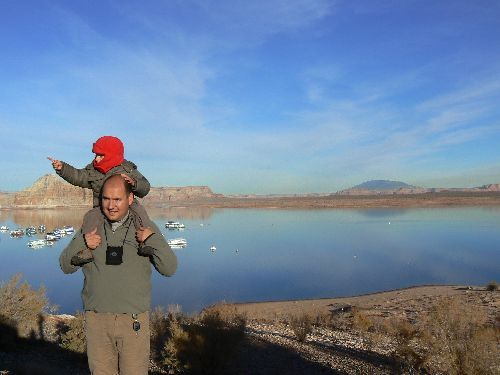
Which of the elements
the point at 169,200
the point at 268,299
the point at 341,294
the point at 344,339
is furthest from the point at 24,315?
the point at 169,200

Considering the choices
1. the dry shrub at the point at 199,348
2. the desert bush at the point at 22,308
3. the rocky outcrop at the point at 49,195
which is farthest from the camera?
the rocky outcrop at the point at 49,195

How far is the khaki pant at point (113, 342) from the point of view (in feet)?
7.73

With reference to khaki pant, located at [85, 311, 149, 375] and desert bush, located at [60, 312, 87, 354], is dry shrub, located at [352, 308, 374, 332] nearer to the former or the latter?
desert bush, located at [60, 312, 87, 354]

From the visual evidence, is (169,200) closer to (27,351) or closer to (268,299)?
(268,299)

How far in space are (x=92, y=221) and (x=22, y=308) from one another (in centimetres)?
712

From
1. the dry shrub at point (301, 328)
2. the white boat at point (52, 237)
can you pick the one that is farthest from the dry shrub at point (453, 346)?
the white boat at point (52, 237)

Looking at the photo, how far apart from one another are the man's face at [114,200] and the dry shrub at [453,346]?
16.7 feet

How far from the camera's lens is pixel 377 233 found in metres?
49.0

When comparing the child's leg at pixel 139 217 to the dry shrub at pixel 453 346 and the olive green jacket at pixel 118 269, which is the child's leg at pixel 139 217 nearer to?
the olive green jacket at pixel 118 269

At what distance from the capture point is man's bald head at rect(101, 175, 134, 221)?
2.36 m

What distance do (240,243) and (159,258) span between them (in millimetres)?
39907

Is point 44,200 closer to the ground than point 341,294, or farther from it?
farther from it

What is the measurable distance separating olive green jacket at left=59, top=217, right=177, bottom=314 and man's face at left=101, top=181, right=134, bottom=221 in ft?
0.26

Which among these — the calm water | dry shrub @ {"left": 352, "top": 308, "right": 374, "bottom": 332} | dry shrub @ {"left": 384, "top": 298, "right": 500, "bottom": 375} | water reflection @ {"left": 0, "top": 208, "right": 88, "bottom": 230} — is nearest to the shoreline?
water reflection @ {"left": 0, "top": 208, "right": 88, "bottom": 230}
